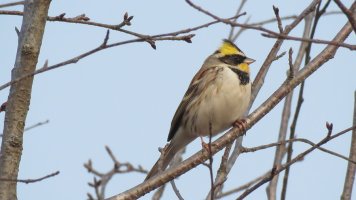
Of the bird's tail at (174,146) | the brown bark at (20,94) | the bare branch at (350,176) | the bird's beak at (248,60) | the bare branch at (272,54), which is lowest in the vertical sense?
the bare branch at (350,176)

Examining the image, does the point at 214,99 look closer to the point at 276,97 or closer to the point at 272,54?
the point at 272,54

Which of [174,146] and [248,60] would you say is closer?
[174,146]

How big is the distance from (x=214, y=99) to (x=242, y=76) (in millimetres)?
374

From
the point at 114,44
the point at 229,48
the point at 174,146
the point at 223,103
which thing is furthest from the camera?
the point at 229,48

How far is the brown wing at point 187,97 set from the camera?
20.4ft

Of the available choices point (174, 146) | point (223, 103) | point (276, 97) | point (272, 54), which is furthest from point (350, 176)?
point (174, 146)

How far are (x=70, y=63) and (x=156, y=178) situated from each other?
3.56 ft

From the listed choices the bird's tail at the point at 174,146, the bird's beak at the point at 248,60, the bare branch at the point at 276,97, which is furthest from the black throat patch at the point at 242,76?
the bare branch at the point at 276,97

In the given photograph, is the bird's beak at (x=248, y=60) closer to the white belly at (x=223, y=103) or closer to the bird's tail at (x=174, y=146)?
the white belly at (x=223, y=103)

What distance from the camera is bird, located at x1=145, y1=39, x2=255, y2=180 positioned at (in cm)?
570

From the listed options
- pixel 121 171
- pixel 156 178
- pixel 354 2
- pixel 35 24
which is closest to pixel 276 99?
Result: pixel 354 2

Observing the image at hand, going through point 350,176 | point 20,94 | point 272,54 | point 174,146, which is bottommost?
point 350,176

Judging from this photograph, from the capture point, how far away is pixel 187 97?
6324 mm

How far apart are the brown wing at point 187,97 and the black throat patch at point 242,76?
0.95 feet
